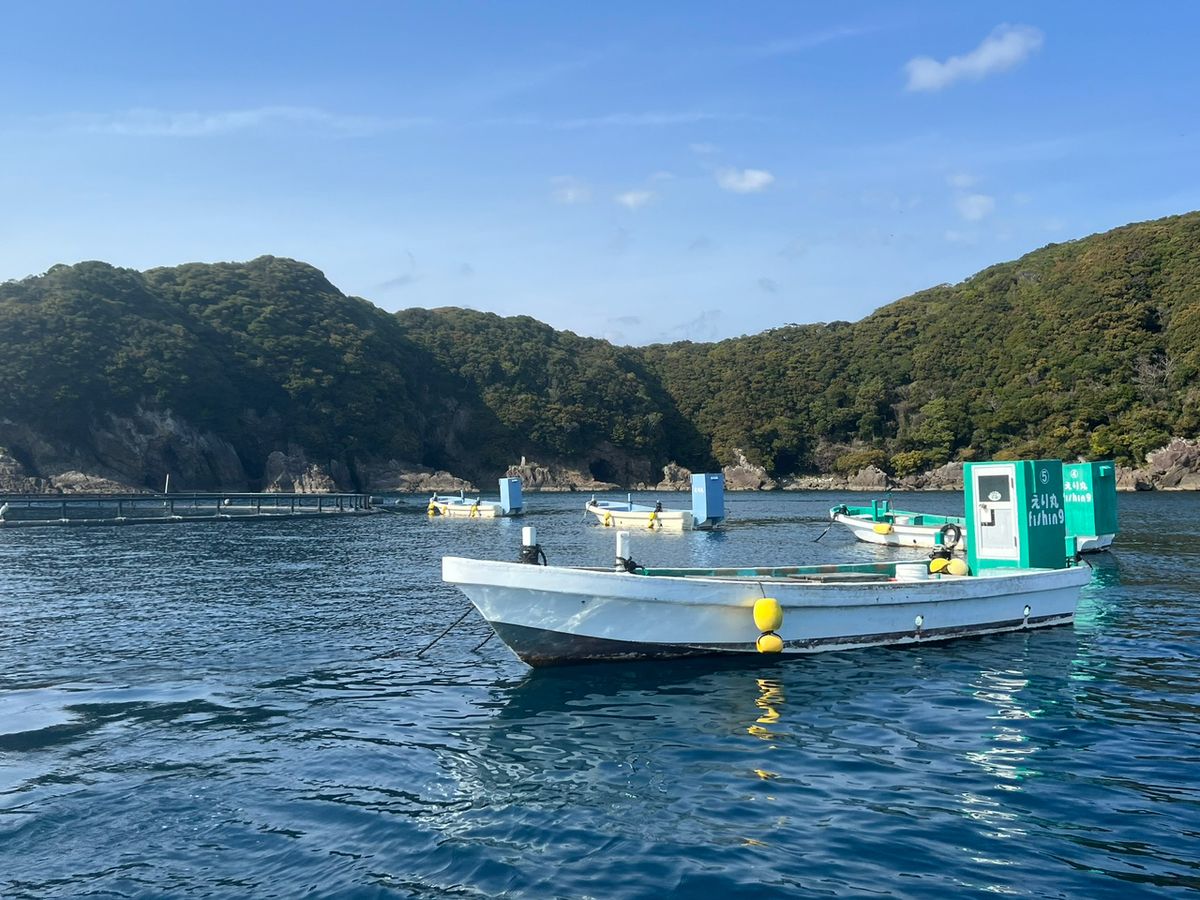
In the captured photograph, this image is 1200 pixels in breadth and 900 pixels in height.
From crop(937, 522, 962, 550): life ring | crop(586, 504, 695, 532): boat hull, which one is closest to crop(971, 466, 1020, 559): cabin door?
crop(937, 522, 962, 550): life ring

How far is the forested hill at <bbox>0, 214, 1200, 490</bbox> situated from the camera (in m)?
101

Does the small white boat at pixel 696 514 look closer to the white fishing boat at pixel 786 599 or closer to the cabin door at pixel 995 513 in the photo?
the cabin door at pixel 995 513

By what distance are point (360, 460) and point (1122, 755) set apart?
121m

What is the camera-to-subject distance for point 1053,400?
357 ft

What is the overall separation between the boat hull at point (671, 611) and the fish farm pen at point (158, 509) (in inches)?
1778

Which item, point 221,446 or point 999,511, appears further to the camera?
point 221,446

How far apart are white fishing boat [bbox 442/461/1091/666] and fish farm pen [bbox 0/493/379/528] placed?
1780 inches

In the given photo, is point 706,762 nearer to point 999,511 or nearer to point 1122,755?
point 1122,755

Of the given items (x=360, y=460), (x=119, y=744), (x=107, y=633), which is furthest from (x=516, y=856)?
(x=360, y=460)

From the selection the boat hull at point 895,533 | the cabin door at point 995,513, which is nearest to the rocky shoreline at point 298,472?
the boat hull at point 895,533

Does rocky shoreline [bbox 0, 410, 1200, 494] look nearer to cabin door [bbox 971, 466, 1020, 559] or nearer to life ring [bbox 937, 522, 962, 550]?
life ring [bbox 937, 522, 962, 550]

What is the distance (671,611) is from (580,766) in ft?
13.8

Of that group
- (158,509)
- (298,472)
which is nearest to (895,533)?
(158,509)

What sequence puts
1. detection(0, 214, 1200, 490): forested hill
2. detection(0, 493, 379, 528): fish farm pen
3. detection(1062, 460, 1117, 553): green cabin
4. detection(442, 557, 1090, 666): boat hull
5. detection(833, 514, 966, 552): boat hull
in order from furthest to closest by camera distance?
detection(0, 214, 1200, 490): forested hill → detection(0, 493, 379, 528): fish farm pen → detection(833, 514, 966, 552): boat hull → detection(1062, 460, 1117, 553): green cabin → detection(442, 557, 1090, 666): boat hull
